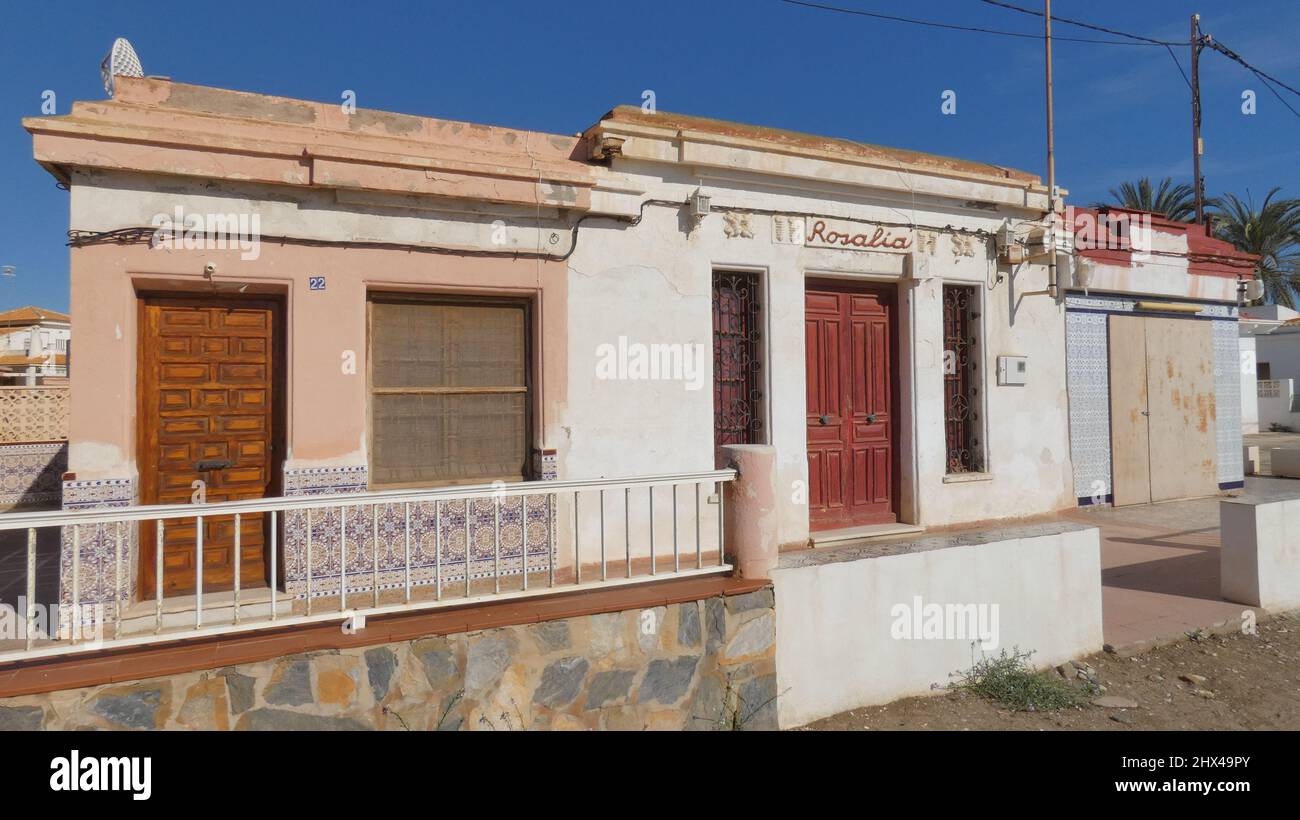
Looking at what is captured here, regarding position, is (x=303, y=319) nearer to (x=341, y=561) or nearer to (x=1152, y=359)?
(x=341, y=561)

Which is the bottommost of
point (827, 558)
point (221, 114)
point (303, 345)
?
point (827, 558)

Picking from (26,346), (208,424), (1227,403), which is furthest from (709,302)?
(26,346)

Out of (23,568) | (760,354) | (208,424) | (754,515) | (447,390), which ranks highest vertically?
(760,354)

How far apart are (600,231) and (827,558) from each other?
10.4 ft

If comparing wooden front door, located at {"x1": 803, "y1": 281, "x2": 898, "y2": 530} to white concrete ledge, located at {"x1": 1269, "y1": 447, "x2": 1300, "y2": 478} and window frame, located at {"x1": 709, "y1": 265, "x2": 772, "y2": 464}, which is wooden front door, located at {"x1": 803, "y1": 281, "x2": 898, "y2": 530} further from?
white concrete ledge, located at {"x1": 1269, "y1": 447, "x2": 1300, "y2": 478}

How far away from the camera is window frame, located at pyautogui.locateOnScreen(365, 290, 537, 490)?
204 inches

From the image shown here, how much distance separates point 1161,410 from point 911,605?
7182 millimetres

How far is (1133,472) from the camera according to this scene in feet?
29.2

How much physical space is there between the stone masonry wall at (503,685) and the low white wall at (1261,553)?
437 cm

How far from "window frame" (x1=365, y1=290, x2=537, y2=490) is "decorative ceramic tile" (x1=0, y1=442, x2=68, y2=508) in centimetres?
745

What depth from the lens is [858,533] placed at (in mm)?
6707

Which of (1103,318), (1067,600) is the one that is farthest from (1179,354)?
(1067,600)
